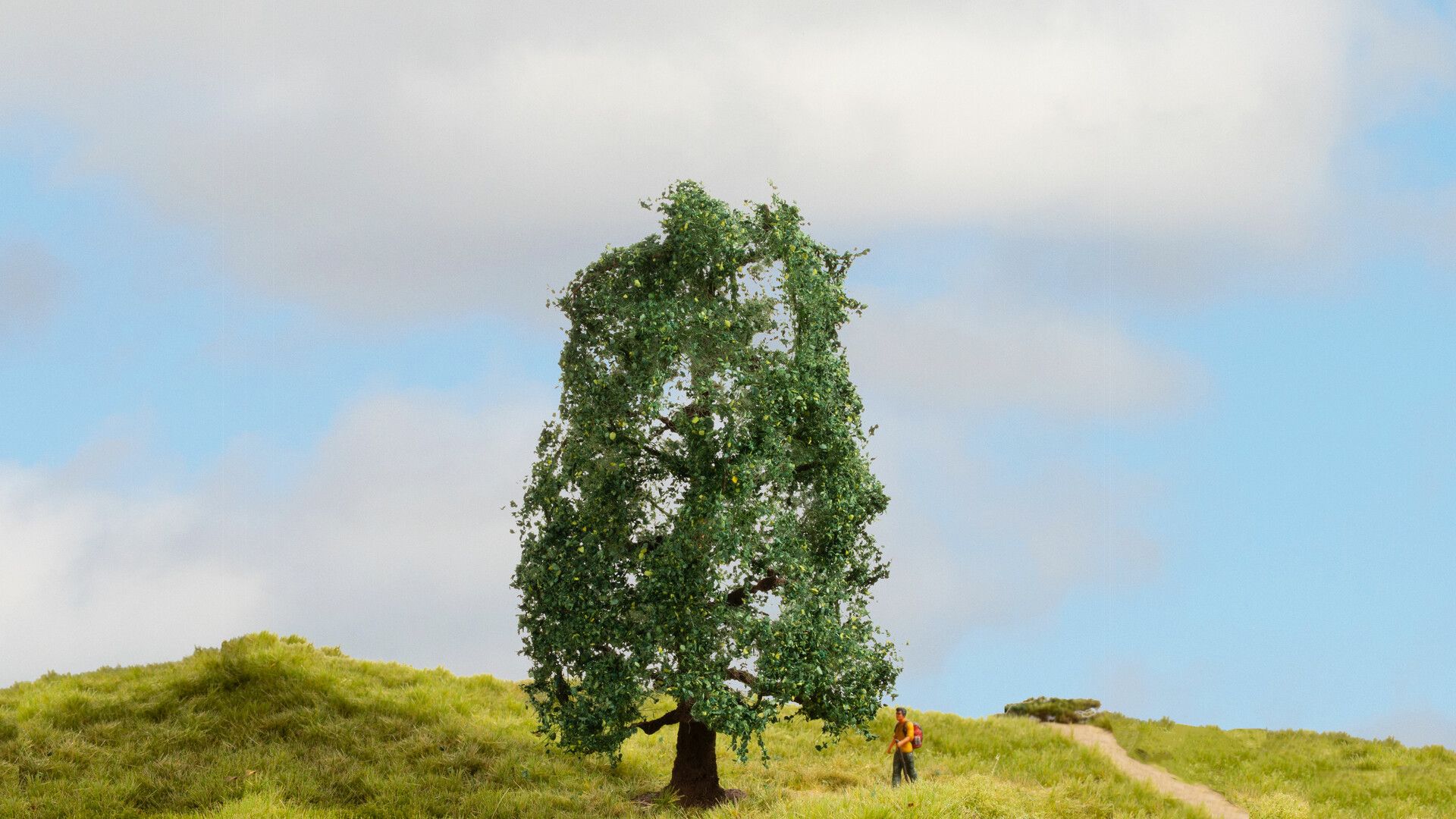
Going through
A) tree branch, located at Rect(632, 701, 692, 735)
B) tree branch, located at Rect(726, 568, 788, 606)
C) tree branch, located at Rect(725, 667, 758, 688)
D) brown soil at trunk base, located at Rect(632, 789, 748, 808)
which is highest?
tree branch, located at Rect(726, 568, 788, 606)

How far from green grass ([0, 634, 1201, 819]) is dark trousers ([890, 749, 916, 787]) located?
0.61 metres

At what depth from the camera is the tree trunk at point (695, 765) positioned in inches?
1072

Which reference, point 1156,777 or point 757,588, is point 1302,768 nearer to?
point 1156,777

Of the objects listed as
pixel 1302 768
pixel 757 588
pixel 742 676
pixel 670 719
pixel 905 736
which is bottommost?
pixel 1302 768

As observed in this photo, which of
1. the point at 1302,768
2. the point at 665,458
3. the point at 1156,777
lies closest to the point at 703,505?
the point at 665,458

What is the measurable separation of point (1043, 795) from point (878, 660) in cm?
580

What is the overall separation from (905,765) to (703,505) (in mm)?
9620

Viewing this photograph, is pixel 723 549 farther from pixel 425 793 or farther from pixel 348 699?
pixel 348 699

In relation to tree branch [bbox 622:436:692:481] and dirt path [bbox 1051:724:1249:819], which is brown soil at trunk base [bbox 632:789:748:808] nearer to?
tree branch [bbox 622:436:692:481]

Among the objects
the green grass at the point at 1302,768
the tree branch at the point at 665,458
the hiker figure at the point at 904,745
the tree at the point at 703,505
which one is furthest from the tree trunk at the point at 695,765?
the green grass at the point at 1302,768

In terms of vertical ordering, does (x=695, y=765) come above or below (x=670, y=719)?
below

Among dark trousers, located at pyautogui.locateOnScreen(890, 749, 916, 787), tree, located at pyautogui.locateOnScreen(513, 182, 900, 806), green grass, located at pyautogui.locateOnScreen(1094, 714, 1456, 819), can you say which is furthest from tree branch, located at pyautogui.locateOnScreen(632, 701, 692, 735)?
green grass, located at pyautogui.locateOnScreen(1094, 714, 1456, 819)

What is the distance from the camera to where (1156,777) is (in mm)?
34250

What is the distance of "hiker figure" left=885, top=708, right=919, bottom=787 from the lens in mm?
28312
